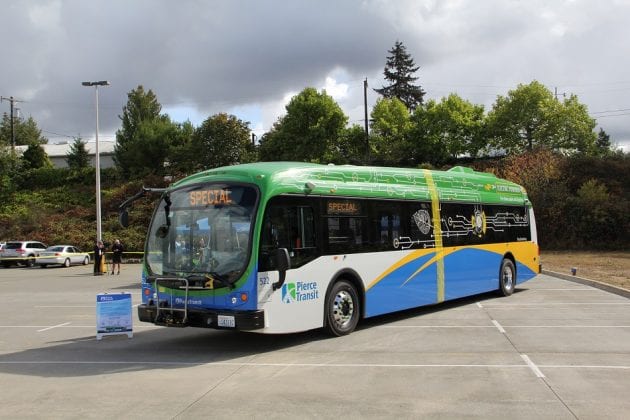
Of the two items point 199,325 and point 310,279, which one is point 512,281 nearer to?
point 310,279

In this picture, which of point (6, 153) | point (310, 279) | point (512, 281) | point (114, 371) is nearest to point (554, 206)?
point (512, 281)

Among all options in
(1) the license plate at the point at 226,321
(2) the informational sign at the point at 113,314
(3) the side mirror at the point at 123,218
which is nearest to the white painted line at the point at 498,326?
(1) the license plate at the point at 226,321

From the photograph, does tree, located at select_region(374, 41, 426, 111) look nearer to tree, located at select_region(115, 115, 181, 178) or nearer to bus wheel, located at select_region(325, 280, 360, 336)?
tree, located at select_region(115, 115, 181, 178)

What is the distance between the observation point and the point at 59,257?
37781 mm

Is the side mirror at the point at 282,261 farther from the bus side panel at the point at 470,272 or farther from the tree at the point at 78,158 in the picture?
the tree at the point at 78,158

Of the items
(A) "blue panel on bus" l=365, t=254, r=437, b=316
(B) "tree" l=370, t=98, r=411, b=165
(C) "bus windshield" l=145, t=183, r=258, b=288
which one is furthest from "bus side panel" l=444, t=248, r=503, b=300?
(B) "tree" l=370, t=98, r=411, b=165

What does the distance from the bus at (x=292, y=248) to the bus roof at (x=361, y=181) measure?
0.03m

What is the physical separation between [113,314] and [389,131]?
44.9 metres

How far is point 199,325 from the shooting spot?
361 inches

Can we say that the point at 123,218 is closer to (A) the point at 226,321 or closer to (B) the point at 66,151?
(A) the point at 226,321

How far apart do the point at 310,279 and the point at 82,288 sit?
14.9 m

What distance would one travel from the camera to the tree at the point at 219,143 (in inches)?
2146

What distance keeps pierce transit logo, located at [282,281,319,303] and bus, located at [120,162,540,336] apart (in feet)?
0.05

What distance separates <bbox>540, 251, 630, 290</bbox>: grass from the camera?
20039mm
